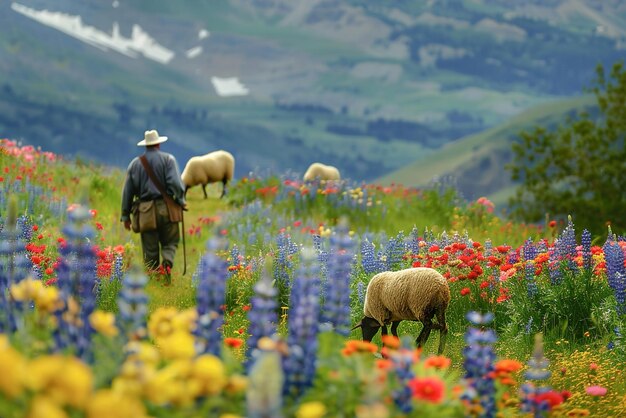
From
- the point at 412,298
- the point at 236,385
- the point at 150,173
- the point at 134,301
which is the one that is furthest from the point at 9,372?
the point at 150,173

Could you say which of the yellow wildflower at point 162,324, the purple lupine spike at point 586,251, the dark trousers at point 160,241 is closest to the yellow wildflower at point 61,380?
the yellow wildflower at point 162,324

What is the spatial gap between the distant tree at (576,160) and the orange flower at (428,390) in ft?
80.8

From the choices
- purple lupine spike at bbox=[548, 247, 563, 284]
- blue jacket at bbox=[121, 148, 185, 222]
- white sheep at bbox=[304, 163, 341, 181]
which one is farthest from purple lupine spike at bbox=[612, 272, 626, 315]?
white sheep at bbox=[304, 163, 341, 181]

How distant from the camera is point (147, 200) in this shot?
12.5 m

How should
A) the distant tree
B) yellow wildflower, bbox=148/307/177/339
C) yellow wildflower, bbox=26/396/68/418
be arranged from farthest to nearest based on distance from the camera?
the distant tree < yellow wildflower, bbox=148/307/177/339 < yellow wildflower, bbox=26/396/68/418

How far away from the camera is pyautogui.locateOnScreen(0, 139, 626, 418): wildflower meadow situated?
319 centimetres

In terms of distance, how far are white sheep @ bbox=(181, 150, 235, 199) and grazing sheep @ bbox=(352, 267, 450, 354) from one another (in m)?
12.7

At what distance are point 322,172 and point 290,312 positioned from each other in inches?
480

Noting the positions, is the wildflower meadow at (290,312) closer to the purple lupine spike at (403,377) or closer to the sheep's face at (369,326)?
the purple lupine spike at (403,377)

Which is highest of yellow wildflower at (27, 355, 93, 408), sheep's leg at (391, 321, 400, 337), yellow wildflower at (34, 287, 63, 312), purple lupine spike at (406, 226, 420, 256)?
yellow wildflower at (34, 287, 63, 312)

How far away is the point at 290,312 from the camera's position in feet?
27.7

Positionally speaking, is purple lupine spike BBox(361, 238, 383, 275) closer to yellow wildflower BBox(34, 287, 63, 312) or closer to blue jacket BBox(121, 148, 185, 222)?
blue jacket BBox(121, 148, 185, 222)

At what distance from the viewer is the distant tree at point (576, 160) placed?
2792cm

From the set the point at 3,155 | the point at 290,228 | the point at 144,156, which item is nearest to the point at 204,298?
the point at 144,156
